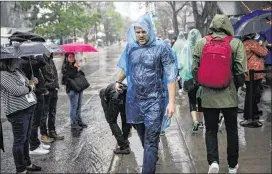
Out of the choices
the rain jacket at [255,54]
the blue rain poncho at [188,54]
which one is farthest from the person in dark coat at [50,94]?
the rain jacket at [255,54]

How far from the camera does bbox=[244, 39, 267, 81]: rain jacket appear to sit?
662 centimetres

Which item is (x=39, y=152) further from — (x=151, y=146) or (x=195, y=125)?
(x=195, y=125)

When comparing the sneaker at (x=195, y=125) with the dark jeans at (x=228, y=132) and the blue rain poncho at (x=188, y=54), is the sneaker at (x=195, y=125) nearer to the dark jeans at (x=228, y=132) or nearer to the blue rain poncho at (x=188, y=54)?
the blue rain poncho at (x=188, y=54)

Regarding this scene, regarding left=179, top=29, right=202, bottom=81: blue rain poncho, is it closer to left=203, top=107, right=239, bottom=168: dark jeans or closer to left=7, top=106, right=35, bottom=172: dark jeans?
left=203, top=107, right=239, bottom=168: dark jeans

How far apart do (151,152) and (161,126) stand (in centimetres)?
31

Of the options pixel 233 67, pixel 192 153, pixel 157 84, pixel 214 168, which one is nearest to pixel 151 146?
pixel 157 84

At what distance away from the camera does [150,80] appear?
3920mm

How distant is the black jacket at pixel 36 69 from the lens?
503 centimetres

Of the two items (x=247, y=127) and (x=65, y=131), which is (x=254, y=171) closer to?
(x=247, y=127)

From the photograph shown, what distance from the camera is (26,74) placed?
16.7 feet

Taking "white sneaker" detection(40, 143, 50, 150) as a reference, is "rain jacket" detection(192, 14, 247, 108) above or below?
above

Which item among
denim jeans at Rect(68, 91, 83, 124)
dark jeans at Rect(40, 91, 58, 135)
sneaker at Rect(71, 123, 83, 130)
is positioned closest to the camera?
dark jeans at Rect(40, 91, 58, 135)

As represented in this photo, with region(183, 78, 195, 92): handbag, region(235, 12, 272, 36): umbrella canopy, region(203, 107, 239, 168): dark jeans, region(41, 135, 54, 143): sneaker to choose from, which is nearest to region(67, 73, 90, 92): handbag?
region(41, 135, 54, 143): sneaker

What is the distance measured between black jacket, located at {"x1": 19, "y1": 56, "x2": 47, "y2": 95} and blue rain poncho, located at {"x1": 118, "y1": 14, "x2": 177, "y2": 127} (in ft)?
5.73
